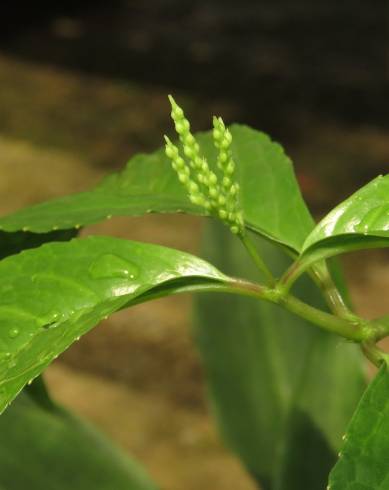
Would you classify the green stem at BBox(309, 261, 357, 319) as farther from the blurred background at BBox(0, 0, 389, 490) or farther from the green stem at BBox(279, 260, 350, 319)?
the blurred background at BBox(0, 0, 389, 490)

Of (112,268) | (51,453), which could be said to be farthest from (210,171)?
(51,453)

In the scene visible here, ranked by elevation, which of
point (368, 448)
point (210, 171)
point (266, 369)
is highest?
point (210, 171)

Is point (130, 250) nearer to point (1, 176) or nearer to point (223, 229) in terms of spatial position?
point (223, 229)

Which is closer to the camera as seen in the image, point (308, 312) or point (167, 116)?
point (308, 312)

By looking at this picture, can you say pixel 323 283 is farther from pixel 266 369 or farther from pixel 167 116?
pixel 167 116

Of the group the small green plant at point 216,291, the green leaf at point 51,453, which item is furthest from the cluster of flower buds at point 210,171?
the green leaf at point 51,453

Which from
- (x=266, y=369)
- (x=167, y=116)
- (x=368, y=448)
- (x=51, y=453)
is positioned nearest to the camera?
(x=368, y=448)

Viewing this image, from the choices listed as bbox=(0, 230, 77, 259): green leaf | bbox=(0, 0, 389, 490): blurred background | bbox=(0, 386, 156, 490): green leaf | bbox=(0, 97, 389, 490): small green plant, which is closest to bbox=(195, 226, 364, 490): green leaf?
bbox=(0, 97, 389, 490): small green plant
